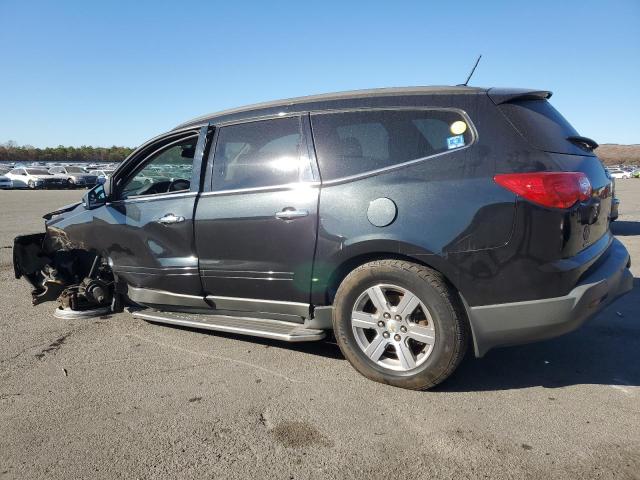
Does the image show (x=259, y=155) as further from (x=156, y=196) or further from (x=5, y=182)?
(x=5, y=182)

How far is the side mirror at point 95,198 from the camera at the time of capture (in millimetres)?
4671

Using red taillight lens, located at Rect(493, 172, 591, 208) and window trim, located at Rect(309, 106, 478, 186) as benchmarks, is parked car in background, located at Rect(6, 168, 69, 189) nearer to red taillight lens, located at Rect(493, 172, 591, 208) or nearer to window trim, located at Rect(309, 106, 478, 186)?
window trim, located at Rect(309, 106, 478, 186)

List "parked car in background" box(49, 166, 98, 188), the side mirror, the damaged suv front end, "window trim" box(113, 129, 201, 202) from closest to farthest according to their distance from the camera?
"window trim" box(113, 129, 201, 202) < the side mirror < the damaged suv front end < "parked car in background" box(49, 166, 98, 188)

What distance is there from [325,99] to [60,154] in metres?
104

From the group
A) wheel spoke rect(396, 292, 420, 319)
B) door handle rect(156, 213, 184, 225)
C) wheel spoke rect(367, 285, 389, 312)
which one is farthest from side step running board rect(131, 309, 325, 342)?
door handle rect(156, 213, 184, 225)

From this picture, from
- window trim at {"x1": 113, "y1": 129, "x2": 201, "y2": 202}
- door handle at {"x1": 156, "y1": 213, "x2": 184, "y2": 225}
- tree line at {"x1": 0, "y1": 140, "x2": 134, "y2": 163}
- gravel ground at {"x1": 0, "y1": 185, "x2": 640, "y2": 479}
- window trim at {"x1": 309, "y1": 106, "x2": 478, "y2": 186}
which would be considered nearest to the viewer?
gravel ground at {"x1": 0, "y1": 185, "x2": 640, "y2": 479}

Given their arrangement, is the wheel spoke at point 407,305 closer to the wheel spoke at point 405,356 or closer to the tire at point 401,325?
the tire at point 401,325

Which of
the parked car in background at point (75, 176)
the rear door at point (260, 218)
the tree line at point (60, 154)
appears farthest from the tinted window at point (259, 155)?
the tree line at point (60, 154)

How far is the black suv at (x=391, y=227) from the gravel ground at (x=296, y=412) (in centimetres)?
27

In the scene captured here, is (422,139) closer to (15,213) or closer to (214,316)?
(214,316)

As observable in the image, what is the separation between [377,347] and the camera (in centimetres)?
328

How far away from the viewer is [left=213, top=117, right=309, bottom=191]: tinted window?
3.58 meters

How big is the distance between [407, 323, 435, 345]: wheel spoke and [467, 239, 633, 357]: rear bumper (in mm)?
245

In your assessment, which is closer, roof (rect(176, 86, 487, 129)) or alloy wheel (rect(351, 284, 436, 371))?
alloy wheel (rect(351, 284, 436, 371))
